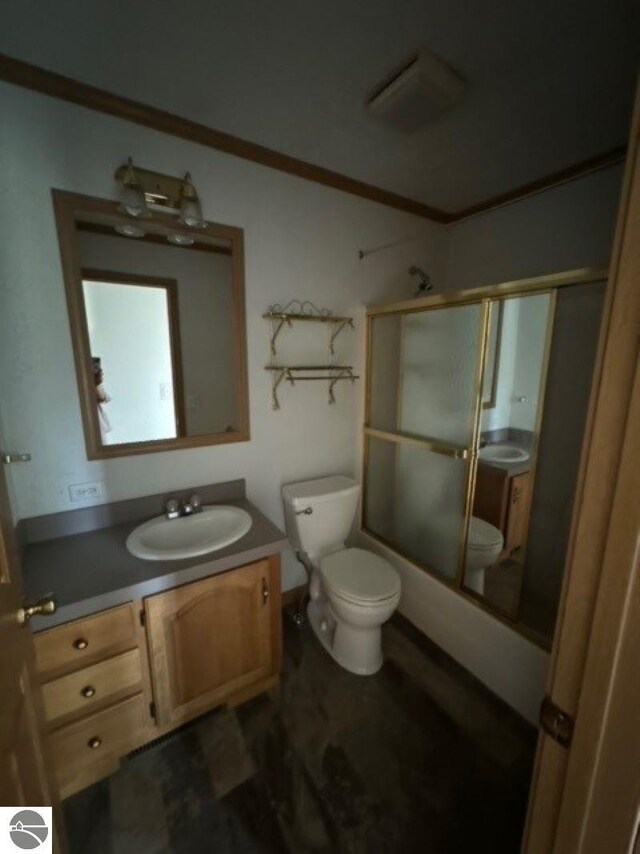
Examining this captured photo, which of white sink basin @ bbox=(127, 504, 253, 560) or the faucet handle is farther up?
the faucet handle

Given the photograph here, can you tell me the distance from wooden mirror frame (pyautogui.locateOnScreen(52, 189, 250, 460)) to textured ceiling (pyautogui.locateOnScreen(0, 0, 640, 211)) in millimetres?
389

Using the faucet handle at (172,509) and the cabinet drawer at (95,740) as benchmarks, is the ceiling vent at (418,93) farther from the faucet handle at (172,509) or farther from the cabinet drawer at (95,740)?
the cabinet drawer at (95,740)

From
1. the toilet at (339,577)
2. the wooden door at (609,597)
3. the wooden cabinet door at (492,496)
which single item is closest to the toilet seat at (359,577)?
the toilet at (339,577)

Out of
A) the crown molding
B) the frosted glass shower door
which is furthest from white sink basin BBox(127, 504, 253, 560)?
the crown molding

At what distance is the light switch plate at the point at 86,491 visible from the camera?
55.6 inches

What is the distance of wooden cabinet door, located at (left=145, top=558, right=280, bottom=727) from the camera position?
1.25m

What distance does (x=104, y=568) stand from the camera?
1.21 meters

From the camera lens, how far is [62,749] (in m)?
1.14

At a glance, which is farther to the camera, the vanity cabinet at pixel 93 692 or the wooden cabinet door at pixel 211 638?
the wooden cabinet door at pixel 211 638

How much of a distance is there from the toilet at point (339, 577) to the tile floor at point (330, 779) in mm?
172

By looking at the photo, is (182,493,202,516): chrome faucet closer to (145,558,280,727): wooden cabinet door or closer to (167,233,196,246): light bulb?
(145,558,280,727): wooden cabinet door

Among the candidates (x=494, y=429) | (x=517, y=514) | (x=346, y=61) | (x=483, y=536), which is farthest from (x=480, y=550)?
(x=346, y=61)

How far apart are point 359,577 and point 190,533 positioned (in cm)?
84

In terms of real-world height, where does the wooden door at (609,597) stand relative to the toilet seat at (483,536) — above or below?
above
